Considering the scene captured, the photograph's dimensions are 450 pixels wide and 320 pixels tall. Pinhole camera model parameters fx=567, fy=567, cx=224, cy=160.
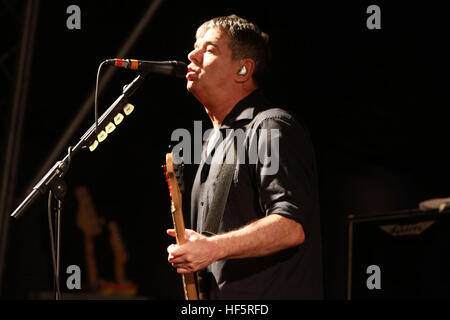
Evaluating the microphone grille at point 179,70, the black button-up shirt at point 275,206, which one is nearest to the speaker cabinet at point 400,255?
the black button-up shirt at point 275,206

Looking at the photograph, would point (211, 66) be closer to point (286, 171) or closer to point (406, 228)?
point (286, 171)

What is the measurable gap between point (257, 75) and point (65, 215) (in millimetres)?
3765

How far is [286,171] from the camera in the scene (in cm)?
197

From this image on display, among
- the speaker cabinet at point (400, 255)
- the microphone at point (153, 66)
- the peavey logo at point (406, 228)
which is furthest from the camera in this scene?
the peavey logo at point (406, 228)

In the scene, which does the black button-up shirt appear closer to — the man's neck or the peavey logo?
the man's neck

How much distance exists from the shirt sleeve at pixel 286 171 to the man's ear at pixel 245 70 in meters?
0.37

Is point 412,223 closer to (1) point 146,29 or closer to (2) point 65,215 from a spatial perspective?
(1) point 146,29

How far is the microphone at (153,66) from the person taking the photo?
7.30ft

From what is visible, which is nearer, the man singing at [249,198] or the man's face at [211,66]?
the man singing at [249,198]

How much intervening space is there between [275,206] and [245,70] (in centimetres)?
75

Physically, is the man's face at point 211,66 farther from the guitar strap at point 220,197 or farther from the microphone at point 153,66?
the guitar strap at point 220,197

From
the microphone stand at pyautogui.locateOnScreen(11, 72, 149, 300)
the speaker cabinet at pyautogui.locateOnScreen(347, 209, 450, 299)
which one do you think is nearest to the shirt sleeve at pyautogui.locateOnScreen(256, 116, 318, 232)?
the microphone stand at pyautogui.locateOnScreen(11, 72, 149, 300)
